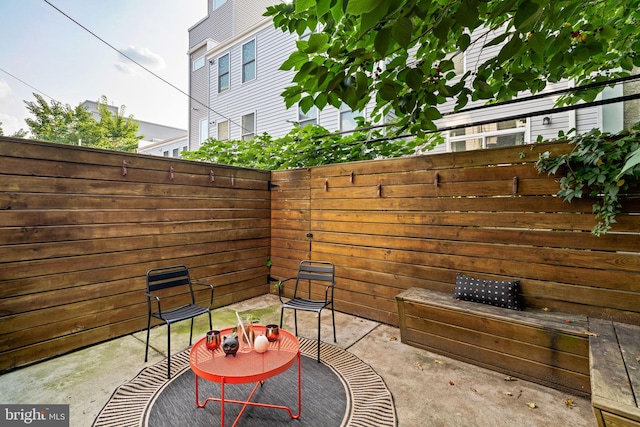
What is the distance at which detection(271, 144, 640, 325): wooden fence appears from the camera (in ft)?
7.93

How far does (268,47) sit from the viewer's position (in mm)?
7848

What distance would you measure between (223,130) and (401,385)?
350 inches

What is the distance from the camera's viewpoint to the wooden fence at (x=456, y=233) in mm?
2416

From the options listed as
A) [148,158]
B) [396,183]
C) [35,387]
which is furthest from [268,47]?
[35,387]

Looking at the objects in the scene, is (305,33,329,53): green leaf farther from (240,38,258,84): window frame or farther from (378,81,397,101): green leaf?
(240,38,258,84): window frame

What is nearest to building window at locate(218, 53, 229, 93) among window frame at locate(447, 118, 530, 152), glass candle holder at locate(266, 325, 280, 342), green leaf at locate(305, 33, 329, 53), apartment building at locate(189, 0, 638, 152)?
apartment building at locate(189, 0, 638, 152)

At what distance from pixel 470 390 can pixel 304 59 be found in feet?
8.74

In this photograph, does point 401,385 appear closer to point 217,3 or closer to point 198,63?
point 198,63

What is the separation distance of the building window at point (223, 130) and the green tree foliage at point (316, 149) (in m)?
3.78

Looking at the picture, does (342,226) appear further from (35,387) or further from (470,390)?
(35,387)

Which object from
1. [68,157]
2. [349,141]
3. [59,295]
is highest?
[349,141]

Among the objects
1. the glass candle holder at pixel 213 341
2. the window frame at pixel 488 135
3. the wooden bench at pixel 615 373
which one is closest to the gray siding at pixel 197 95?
the window frame at pixel 488 135

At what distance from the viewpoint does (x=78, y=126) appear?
1279 centimetres

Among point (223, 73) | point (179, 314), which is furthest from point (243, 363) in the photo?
point (223, 73)
